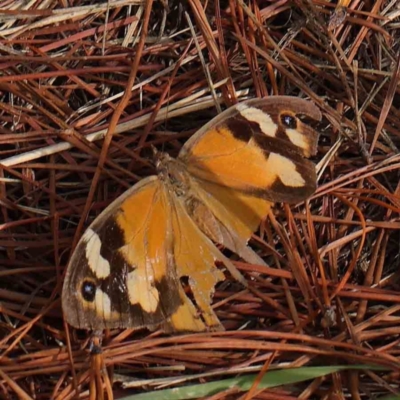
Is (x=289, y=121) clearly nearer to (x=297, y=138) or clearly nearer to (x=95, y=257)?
(x=297, y=138)

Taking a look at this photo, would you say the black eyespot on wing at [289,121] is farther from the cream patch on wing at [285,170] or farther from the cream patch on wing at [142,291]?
the cream patch on wing at [142,291]

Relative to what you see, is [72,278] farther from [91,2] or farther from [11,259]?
Result: [91,2]

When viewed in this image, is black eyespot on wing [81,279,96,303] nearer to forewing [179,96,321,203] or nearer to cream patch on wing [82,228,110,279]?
cream patch on wing [82,228,110,279]

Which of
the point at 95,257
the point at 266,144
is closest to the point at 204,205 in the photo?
the point at 266,144

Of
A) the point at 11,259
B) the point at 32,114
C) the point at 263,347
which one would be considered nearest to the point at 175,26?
the point at 32,114

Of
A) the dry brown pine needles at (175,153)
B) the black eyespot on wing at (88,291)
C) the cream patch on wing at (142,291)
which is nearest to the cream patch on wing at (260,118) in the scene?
the dry brown pine needles at (175,153)

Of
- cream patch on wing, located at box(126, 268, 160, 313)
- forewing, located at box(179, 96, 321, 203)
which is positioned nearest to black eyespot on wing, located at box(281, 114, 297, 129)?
forewing, located at box(179, 96, 321, 203)
